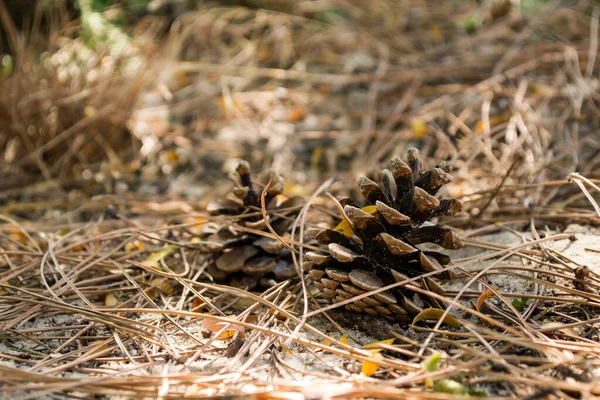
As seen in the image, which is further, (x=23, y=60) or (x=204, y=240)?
(x=23, y=60)

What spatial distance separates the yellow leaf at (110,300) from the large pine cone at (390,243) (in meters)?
0.58

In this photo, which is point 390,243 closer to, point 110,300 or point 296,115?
point 110,300

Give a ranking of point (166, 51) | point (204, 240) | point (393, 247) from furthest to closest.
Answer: point (166, 51)
point (204, 240)
point (393, 247)

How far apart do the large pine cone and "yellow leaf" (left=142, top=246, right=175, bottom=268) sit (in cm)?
56

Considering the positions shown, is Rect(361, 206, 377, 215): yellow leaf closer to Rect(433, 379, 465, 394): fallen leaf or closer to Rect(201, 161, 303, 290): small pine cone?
Rect(201, 161, 303, 290): small pine cone

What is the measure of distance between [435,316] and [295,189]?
1.14 meters

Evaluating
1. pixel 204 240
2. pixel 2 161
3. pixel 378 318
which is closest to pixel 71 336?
pixel 204 240

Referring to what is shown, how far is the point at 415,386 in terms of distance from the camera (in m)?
0.98

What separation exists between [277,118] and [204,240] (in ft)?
4.43

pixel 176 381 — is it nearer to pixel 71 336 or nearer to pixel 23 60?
pixel 71 336

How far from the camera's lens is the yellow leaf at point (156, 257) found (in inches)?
61.1

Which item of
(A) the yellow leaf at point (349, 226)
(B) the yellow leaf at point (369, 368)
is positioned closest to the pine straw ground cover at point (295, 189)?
(B) the yellow leaf at point (369, 368)

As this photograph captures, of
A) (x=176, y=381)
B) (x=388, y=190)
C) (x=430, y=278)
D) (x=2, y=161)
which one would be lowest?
(x=2, y=161)

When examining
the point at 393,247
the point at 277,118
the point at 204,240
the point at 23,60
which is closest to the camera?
the point at 393,247
